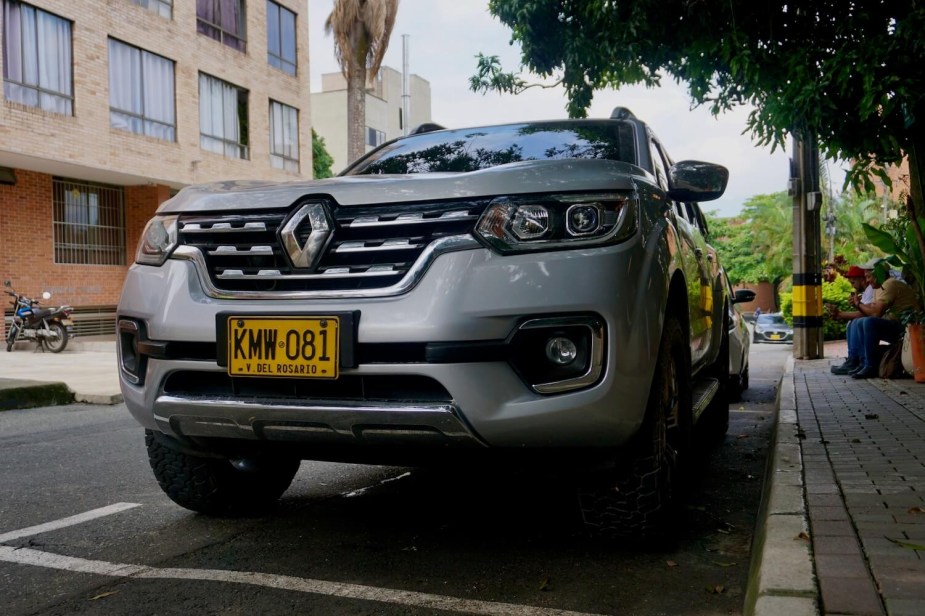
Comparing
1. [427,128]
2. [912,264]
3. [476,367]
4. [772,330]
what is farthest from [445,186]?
[772,330]

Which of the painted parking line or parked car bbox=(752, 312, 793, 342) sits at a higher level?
the painted parking line

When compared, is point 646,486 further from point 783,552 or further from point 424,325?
point 424,325

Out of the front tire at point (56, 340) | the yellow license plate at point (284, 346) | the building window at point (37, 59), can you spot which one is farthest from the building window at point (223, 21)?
the yellow license plate at point (284, 346)

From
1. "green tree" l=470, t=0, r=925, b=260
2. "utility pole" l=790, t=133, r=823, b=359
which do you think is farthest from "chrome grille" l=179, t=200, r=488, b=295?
"utility pole" l=790, t=133, r=823, b=359

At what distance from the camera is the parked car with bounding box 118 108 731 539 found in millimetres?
2699

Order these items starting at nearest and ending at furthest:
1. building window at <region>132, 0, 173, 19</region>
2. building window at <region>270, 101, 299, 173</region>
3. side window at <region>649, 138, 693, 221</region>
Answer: side window at <region>649, 138, 693, 221</region>
building window at <region>132, 0, 173, 19</region>
building window at <region>270, 101, 299, 173</region>

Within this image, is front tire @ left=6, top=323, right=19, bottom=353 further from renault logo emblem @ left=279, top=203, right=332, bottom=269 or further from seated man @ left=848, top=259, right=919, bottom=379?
renault logo emblem @ left=279, top=203, right=332, bottom=269

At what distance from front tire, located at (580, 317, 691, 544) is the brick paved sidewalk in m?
0.51

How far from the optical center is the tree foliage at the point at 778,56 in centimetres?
668

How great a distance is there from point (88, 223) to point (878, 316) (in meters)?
16.4

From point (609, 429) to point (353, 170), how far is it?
2.48 metres

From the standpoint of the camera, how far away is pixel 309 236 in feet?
9.55

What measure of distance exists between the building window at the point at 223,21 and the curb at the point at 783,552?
66.2 feet

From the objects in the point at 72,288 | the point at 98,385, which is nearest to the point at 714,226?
the point at 72,288
